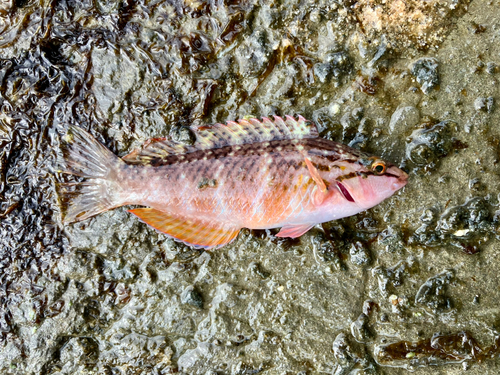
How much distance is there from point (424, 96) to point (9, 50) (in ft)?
14.3

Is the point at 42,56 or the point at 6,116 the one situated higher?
the point at 42,56

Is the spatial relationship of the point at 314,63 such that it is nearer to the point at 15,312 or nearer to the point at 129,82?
the point at 129,82

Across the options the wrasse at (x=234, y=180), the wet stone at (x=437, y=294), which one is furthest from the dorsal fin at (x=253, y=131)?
the wet stone at (x=437, y=294)

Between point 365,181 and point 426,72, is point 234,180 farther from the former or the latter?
point 426,72

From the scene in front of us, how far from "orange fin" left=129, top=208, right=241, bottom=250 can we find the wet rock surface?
1.00ft

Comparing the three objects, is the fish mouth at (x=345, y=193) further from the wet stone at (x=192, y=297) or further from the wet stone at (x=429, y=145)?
the wet stone at (x=192, y=297)

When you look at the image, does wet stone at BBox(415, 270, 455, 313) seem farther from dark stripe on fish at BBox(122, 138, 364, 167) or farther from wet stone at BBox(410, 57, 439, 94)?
wet stone at BBox(410, 57, 439, 94)

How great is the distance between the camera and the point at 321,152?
320 cm

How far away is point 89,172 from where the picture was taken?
11.3 ft

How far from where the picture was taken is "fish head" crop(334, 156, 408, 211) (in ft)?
10.3

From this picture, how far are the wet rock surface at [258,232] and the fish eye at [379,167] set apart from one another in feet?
1.66

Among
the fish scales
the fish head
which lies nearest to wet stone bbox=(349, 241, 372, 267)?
the fish head

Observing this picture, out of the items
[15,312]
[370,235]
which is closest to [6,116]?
[15,312]

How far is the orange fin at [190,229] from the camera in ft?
11.0
